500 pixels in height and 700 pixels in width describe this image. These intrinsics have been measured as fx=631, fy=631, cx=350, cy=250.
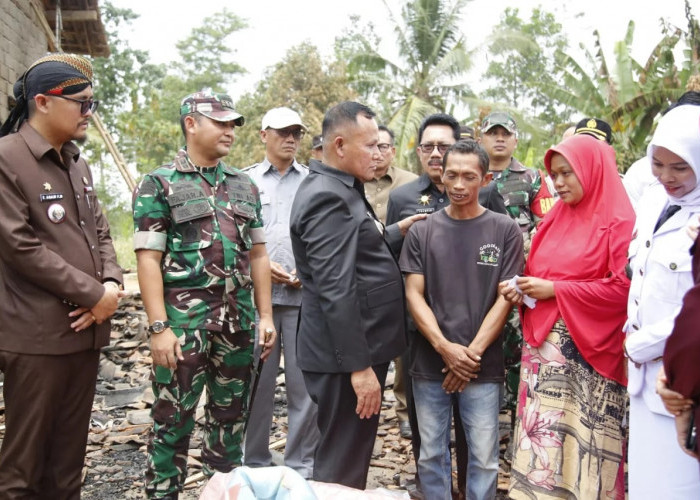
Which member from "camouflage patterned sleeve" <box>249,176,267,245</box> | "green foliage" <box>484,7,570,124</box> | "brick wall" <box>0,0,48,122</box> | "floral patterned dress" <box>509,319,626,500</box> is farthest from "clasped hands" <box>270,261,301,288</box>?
"green foliage" <box>484,7,570,124</box>

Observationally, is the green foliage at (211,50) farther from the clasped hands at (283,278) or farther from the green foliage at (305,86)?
the clasped hands at (283,278)

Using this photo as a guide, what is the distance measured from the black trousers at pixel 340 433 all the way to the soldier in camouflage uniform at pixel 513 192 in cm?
170

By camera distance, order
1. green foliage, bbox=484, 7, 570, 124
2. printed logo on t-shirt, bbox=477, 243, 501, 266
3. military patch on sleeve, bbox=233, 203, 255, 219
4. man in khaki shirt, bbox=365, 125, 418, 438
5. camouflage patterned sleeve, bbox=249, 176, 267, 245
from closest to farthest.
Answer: printed logo on t-shirt, bbox=477, 243, 501, 266 → military patch on sleeve, bbox=233, 203, 255, 219 → camouflage patterned sleeve, bbox=249, 176, 267, 245 → man in khaki shirt, bbox=365, 125, 418, 438 → green foliage, bbox=484, 7, 570, 124

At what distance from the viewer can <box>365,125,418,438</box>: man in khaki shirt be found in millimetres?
5379

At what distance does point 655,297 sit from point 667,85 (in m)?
16.8

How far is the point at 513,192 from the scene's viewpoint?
4.86 m

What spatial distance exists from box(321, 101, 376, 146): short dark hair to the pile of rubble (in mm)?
2699

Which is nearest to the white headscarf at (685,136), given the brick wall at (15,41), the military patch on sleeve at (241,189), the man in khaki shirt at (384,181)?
the military patch on sleeve at (241,189)

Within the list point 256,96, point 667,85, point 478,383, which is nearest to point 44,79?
point 478,383

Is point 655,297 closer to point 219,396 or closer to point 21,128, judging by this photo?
point 219,396

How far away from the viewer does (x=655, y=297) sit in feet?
8.67

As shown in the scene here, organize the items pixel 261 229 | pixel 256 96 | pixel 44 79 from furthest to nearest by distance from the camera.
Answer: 1. pixel 256 96
2. pixel 261 229
3. pixel 44 79

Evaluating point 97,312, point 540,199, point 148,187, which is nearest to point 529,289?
point 540,199

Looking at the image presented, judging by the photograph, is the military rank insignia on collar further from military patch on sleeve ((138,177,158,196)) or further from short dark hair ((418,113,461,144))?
short dark hair ((418,113,461,144))
